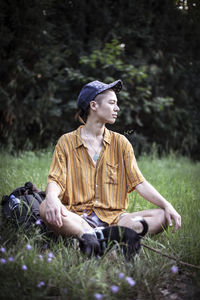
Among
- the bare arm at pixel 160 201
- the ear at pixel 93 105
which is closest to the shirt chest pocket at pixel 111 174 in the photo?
the bare arm at pixel 160 201

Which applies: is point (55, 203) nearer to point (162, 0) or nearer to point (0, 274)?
point (0, 274)

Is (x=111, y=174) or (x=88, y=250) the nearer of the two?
(x=88, y=250)

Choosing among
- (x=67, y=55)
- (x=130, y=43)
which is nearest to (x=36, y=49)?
(x=67, y=55)

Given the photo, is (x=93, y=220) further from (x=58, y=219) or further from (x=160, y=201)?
(x=160, y=201)

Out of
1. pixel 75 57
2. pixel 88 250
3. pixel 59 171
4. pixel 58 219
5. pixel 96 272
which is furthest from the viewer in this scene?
pixel 75 57

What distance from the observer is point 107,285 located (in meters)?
1.65

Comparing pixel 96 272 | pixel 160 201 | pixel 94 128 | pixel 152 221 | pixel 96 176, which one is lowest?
pixel 96 272

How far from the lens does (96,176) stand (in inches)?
99.5

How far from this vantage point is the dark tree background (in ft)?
19.4

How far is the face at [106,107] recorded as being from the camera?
2.50 meters

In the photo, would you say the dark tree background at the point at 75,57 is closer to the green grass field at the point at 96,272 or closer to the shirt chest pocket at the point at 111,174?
the shirt chest pocket at the point at 111,174

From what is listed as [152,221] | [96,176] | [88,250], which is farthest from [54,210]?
[152,221]

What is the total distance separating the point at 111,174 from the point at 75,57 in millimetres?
4764

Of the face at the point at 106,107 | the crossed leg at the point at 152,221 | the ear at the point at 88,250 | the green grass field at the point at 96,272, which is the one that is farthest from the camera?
the face at the point at 106,107
